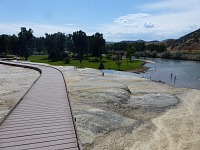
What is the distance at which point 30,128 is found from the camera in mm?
12555

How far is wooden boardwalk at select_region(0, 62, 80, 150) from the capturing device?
1070 cm

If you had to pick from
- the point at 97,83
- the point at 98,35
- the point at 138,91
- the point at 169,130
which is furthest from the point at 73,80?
the point at 98,35

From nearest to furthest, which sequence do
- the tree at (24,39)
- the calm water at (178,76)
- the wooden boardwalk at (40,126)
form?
the wooden boardwalk at (40,126) < the calm water at (178,76) < the tree at (24,39)

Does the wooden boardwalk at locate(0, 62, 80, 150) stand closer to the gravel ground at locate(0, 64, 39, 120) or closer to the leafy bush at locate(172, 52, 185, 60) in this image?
the gravel ground at locate(0, 64, 39, 120)

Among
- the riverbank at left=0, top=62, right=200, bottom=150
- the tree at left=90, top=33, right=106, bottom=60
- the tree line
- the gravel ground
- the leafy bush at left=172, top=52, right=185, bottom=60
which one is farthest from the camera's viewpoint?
the leafy bush at left=172, top=52, right=185, bottom=60

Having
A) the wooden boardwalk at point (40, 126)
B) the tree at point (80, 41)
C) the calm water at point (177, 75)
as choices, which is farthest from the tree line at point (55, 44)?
the wooden boardwalk at point (40, 126)

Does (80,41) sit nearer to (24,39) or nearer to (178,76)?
(24,39)

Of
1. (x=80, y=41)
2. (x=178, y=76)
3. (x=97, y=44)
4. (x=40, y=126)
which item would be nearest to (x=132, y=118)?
(x=40, y=126)

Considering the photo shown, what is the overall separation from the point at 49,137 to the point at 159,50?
604ft

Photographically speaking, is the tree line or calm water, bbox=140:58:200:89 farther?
the tree line

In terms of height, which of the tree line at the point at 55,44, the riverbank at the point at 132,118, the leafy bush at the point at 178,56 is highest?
the tree line at the point at 55,44

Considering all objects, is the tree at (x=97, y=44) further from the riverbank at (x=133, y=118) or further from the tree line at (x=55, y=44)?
the riverbank at (x=133, y=118)

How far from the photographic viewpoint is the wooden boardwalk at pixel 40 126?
35.1 ft

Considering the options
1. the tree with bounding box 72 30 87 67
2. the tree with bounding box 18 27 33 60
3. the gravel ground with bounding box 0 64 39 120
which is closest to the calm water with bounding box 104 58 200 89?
the gravel ground with bounding box 0 64 39 120
